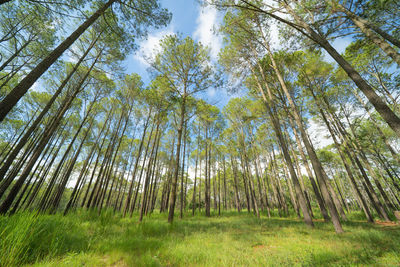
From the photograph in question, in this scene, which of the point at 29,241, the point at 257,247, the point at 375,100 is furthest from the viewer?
the point at 257,247

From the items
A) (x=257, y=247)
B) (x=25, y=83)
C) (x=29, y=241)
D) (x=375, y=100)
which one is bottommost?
(x=257, y=247)

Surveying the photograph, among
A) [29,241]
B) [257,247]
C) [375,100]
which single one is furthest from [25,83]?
[375,100]

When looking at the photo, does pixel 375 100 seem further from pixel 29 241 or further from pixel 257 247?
pixel 29 241

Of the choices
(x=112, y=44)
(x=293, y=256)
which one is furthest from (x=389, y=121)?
(x=112, y=44)

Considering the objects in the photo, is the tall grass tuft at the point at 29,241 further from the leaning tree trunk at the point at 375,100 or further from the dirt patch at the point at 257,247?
the leaning tree trunk at the point at 375,100

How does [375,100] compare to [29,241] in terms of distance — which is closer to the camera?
[29,241]

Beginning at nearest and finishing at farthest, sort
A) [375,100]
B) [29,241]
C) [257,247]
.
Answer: [29,241] < [375,100] < [257,247]

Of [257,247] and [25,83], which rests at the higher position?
[25,83]

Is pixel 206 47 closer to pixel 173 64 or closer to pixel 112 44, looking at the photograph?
pixel 173 64

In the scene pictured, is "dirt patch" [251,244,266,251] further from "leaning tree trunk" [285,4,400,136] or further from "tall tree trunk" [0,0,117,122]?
"tall tree trunk" [0,0,117,122]

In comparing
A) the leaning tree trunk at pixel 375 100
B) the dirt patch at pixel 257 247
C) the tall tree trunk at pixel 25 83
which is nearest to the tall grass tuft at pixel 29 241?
the tall tree trunk at pixel 25 83

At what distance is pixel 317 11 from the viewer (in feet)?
18.8

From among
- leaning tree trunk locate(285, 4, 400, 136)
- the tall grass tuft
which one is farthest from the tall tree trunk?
leaning tree trunk locate(285, 4, 400, 136)

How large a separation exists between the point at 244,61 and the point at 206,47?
10.3 ft
